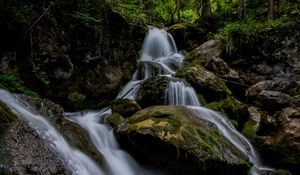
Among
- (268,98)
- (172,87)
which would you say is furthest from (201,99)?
(268,98)

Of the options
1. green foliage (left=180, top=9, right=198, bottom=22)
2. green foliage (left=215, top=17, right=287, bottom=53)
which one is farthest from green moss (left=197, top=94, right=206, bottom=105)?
green foliage (left=180, top=9, right=198, bottom=22)

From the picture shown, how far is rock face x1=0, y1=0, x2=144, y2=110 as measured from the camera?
837cm

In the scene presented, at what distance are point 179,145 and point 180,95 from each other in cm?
413

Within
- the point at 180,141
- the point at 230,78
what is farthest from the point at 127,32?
the point at 180,141

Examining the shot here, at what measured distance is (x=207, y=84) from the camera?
10680 mm

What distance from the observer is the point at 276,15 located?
50.1 feet

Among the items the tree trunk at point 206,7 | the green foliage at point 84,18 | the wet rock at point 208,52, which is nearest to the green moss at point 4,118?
the green foliage at point 84,18

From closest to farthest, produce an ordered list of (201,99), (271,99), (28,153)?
(28,153), (271,99), (201,99)

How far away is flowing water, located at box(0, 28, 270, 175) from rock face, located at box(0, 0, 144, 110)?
0.60 metres

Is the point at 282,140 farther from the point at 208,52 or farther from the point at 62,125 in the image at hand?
the point at 208,52

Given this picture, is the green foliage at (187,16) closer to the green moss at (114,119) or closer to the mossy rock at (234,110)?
the mossy rock at (234,110)

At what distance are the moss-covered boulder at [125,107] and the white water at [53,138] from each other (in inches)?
107

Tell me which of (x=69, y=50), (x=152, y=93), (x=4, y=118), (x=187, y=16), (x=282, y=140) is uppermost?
(x=187, y=16)

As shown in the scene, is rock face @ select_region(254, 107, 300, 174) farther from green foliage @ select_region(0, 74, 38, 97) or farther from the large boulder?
green foliage @ select_region(0, 74, 38, 97)
